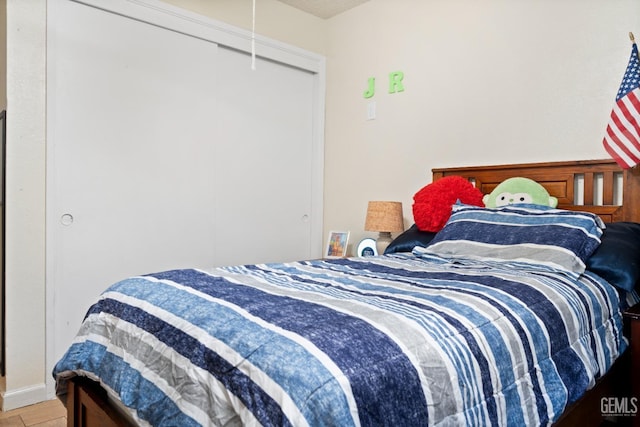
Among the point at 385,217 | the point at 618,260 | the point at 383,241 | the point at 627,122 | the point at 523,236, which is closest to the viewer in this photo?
the point at 618,260

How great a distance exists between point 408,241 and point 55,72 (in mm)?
2111

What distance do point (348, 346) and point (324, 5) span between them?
3146mm

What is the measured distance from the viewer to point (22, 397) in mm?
2162

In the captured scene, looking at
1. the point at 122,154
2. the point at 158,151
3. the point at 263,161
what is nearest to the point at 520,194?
the point at 263,161

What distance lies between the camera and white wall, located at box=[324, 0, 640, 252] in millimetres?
2162

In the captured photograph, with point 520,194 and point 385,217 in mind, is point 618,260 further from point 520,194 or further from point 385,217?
point 385,217

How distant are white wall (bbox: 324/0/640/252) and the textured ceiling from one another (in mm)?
71

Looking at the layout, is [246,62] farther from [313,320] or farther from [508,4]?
[313,320]

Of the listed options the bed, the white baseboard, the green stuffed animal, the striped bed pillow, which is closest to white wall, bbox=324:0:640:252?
the green stuffed animal

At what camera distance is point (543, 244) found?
5.63 feet

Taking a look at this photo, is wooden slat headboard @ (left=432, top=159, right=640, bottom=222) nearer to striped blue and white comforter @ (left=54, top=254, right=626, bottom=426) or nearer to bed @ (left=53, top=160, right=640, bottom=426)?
bed @ (left=53, top=160, right=640, bottom=426)

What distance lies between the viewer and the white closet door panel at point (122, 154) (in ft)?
7.56

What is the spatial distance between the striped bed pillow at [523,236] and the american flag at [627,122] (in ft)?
1.20

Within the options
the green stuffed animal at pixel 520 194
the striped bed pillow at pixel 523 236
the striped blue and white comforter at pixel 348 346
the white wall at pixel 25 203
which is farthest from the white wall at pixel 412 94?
the striped blue and white comforter at pixel 348 346
